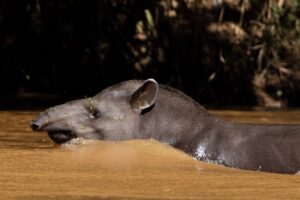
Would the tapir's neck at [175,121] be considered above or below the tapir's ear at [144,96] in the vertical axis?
below

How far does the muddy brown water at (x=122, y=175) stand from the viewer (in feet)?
20.1

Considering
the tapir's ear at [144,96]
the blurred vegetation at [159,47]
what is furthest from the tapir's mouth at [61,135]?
the blurred vegetation at [159,47]

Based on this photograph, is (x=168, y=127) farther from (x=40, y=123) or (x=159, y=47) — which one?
(x=159, y=47)

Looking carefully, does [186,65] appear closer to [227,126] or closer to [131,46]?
[131,46]

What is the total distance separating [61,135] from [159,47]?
11180mm

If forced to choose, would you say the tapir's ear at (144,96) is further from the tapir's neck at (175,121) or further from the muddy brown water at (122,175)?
the muddy brown water at (122,175)

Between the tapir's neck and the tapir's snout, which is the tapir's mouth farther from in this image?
the tapir's neck

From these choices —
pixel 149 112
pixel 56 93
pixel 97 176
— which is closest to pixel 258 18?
pixel 56 93

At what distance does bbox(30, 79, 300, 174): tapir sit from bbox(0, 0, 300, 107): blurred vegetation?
10006mm

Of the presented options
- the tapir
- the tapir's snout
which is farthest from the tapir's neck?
the tapir's snout

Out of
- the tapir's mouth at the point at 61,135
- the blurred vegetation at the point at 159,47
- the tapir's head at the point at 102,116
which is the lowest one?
the blurred vegetation at the point at 159,47

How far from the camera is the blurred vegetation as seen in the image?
18.4 m

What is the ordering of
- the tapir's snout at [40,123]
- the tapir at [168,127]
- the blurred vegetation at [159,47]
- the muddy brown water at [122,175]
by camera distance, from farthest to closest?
the blurred vegetation at [159,47], the tapir's snout at [40,123], the tapir at [168,127], the muddy brown water at [122,175]

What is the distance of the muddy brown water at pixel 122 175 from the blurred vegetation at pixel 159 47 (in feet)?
31.8
